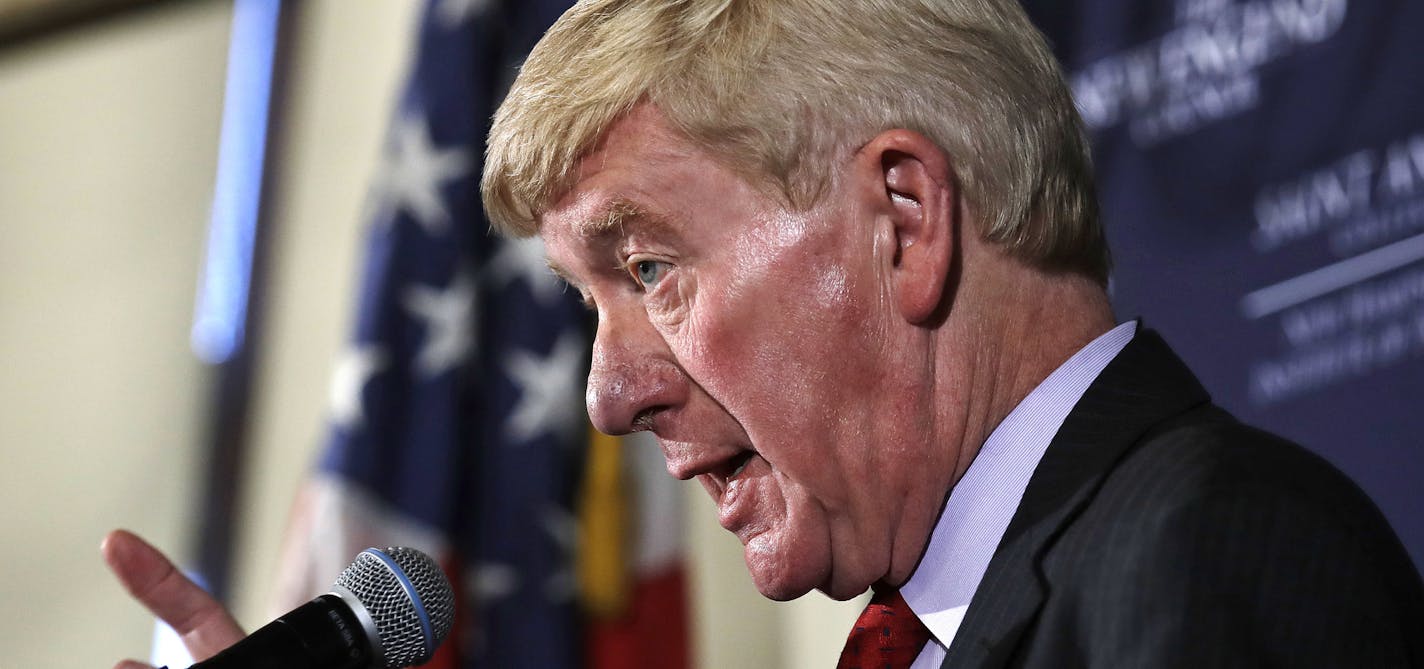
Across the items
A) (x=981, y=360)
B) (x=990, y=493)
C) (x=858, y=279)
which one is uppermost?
(x=858, y=279)

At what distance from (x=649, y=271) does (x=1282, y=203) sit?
1301 millimetres

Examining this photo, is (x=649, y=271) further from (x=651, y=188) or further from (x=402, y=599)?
(x=402, y=599)

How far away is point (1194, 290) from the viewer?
2.41 m

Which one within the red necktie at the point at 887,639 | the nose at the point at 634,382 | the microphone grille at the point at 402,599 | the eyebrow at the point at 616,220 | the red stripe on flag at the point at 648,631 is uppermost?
the eyebrow at the point at 616,220

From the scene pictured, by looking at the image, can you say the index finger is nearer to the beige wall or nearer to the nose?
the nose

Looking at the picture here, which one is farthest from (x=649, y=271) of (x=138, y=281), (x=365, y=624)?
(x=138, y=281)

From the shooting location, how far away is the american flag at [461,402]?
122 inches

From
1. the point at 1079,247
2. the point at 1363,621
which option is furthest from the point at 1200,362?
the point at 1363,621

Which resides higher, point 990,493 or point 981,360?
point 981,360

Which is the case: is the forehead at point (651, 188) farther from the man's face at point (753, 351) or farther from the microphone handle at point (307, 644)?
the microphone handle at point (307, 644)

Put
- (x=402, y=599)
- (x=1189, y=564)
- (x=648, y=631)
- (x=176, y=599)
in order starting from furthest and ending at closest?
(x=648, y=631)
(x=176, y=599)
(x=402, y=599)
(x=1189, y=564)

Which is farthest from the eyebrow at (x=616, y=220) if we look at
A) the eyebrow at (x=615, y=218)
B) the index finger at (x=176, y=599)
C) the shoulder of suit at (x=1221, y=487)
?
the index finger at (x=176, y=599)

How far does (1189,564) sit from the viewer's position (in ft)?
3.42

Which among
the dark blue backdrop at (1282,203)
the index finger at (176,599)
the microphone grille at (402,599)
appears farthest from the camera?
the dark blue backdrop at (1282,203)
